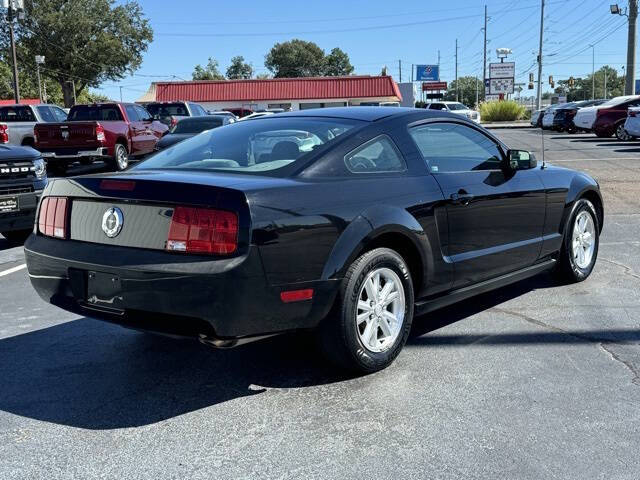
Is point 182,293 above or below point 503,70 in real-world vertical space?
below

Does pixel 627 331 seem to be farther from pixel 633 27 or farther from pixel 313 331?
pixel 633 27

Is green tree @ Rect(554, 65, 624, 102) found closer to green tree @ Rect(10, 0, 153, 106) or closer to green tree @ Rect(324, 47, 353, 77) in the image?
green tree @ Rect(324, 47, 353, 77)

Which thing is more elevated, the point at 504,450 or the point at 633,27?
the point at 633,27

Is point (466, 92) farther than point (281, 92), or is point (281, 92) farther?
point (466, 92)

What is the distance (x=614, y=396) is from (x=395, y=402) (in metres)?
1.16

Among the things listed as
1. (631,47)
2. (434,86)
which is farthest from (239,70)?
(631,47)

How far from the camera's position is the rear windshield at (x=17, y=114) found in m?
18.9

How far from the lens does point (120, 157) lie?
55.8ft

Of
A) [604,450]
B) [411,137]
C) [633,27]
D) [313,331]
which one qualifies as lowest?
[604,450]

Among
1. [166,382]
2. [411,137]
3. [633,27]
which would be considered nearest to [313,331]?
[166,382]

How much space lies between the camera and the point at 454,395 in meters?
3.68

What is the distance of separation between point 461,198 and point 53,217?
8.42ft

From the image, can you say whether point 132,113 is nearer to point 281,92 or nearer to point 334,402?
point 334,402

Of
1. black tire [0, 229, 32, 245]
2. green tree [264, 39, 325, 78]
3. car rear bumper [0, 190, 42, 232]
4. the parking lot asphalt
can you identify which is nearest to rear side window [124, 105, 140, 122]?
black tire [0, 229, 32, 245]
